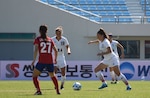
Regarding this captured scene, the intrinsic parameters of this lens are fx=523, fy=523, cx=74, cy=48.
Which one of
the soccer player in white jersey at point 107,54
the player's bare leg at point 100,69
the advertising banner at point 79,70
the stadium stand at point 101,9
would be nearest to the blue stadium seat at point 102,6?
the stadium stand at point 101,9

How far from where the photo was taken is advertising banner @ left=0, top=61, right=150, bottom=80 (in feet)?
100.0

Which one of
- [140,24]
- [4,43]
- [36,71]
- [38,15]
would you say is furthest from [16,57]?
[36,71]

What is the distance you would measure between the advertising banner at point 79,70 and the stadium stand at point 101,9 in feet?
34.3

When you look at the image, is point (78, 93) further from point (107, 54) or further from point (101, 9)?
point (101, 9)

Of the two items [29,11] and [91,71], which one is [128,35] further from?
[91,71]

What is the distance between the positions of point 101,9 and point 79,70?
14.1 m

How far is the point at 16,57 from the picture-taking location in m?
41.8

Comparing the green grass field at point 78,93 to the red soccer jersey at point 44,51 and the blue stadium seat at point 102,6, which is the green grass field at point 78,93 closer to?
the red soccer jersey at point 44,51

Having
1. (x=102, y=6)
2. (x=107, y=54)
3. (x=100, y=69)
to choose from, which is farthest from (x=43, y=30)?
(x=102, y=6)

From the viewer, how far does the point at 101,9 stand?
44.1 meters

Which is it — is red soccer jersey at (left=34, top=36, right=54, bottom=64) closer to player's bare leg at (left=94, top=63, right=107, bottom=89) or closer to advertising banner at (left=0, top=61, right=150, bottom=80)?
player's bare leg at (left=94, top=63, right=107, bottom=89)

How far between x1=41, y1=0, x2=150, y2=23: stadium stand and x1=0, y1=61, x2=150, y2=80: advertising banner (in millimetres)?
10450

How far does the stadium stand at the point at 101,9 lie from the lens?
41719 millimetres

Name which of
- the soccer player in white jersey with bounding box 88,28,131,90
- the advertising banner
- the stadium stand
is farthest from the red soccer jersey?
the stadium stand
